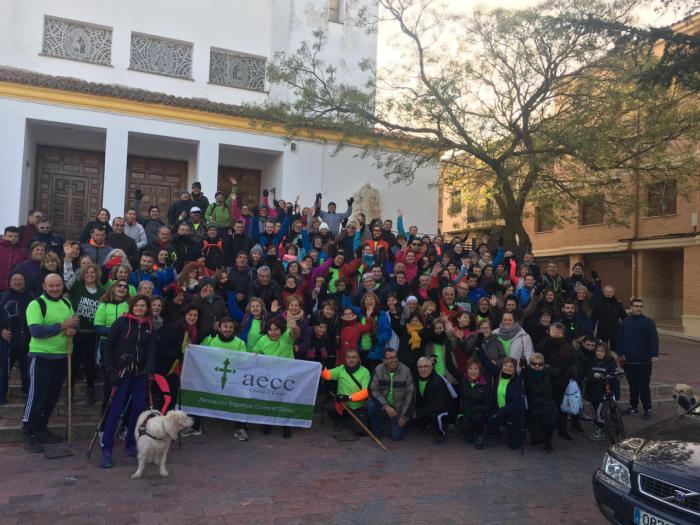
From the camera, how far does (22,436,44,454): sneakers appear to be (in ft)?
20.6

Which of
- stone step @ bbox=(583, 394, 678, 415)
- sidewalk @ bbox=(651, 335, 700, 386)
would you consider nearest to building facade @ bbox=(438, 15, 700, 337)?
sidewalk @ bbox=(651, 335, 700, 386)

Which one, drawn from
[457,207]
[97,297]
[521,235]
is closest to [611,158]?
[521,235]

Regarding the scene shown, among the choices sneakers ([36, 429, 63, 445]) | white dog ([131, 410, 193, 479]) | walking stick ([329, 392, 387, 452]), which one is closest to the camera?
white dog ([131, 410, 193, 479])

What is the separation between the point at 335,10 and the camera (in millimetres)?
18641

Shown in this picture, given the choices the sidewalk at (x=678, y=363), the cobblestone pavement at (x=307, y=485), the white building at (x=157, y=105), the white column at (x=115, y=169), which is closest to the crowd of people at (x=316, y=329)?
the cobblestone pavement at (x=307, y=485)

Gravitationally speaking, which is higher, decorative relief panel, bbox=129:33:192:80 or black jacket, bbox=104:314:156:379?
decorative relief panel, bbox=129:33:192:80

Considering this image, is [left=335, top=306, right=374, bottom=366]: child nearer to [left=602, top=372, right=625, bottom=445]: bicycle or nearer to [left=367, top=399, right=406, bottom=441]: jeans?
[left=367, top=399, right=406, bottom=441]: jeans

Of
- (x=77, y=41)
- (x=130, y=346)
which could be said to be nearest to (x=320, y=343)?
(x=130, y=346)

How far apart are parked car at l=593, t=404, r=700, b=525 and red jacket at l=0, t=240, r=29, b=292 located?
25.3ft

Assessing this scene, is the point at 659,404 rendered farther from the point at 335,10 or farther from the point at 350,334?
the point at 335,10

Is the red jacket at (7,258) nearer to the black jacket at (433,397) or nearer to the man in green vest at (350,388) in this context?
the man in green vest at (350,388)

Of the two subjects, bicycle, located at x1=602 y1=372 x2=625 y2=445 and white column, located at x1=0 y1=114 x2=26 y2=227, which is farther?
white column, located at x1=0 y1=114 x2=26 y2=227

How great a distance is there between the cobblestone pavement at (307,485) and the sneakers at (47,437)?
0.21m

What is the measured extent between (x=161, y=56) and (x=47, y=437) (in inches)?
512
